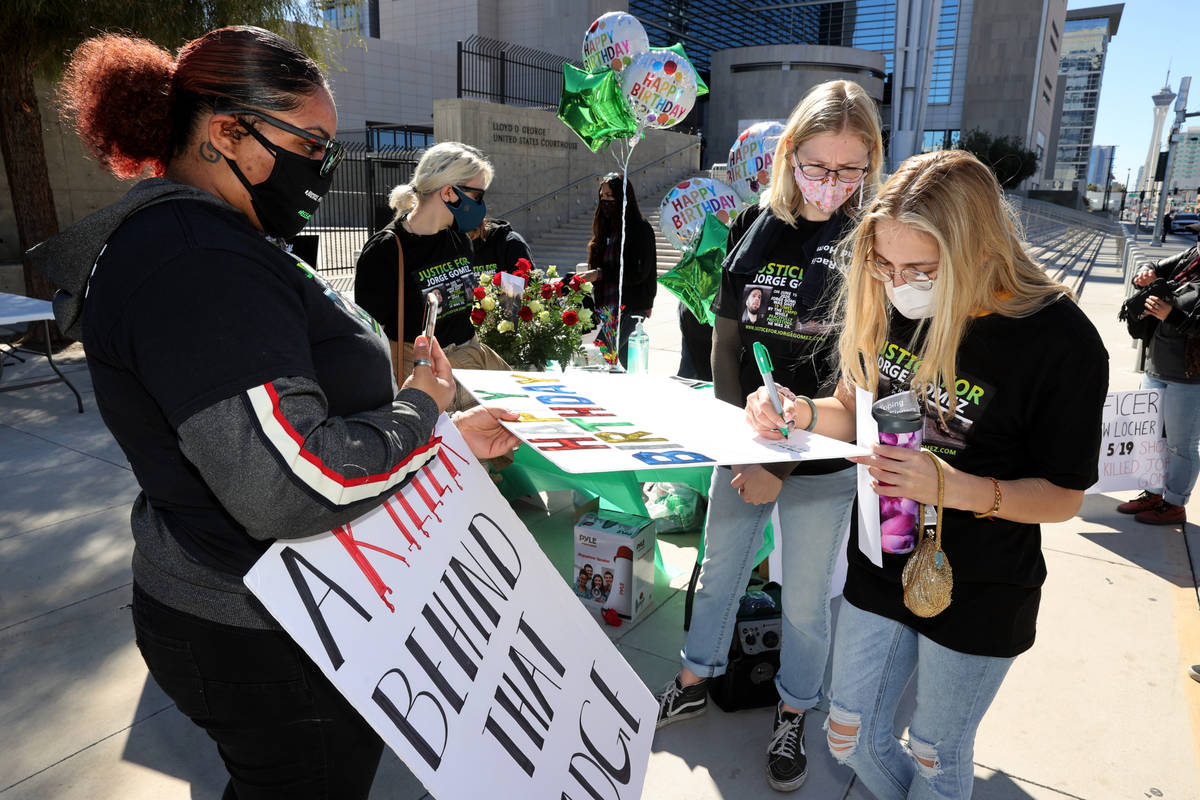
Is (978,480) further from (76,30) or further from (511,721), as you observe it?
(76,30)

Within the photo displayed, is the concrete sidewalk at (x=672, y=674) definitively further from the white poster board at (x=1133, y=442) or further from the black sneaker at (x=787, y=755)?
the white poster board at (x=1133, y=442)

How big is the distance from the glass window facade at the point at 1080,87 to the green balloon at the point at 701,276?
409ft

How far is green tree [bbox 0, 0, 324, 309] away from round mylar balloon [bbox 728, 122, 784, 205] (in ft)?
20.9

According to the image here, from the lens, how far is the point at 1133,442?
188 inches

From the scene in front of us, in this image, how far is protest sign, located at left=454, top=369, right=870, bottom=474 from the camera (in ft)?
4.81

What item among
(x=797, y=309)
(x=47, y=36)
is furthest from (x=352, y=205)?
(x=797, y=309)

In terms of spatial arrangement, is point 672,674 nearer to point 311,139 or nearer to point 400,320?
point 400,320

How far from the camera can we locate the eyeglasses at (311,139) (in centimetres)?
128

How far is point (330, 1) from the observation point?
10023 millimetres

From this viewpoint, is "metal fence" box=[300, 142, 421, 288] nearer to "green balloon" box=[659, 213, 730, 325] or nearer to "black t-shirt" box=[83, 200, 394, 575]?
"green balloon" box=[659, 213, 730, 325]

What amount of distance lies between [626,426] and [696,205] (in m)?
4.39

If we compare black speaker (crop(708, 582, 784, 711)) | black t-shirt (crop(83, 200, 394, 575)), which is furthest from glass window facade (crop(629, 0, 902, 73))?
black t-shirt (crop(83, 200, 394, 575))

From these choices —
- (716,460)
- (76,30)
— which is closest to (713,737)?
(716,460)

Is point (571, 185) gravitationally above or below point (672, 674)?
above
